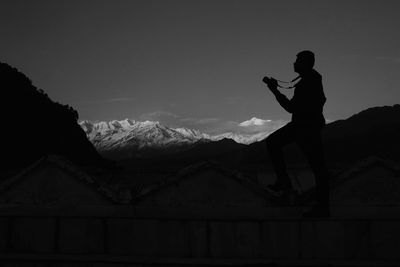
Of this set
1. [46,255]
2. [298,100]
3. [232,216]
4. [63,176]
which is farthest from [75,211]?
[63,176]

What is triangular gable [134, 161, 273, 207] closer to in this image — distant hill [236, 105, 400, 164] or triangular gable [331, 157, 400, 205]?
triangular gable [331, 157, 400, 205]

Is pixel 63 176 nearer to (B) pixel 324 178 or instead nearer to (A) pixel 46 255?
(A) pixel 46 255

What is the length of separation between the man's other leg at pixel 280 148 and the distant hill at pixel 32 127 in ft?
154

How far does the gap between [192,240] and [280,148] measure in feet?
6.93

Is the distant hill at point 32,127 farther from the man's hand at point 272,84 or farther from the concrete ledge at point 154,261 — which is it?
the man's hand at point 272,84

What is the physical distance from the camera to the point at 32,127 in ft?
187

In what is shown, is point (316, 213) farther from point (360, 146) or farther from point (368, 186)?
point (360, 146)

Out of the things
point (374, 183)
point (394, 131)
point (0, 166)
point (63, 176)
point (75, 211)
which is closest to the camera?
point (75, 211)

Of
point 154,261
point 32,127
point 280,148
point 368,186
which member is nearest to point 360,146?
Answer: point 32,127

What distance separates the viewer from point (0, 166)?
47.7 meters

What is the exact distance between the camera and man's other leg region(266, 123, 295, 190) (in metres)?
7.39

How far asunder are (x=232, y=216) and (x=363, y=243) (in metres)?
1.96

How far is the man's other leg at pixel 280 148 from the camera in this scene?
739 centimetres

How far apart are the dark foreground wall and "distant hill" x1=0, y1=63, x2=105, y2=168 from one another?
151ft
